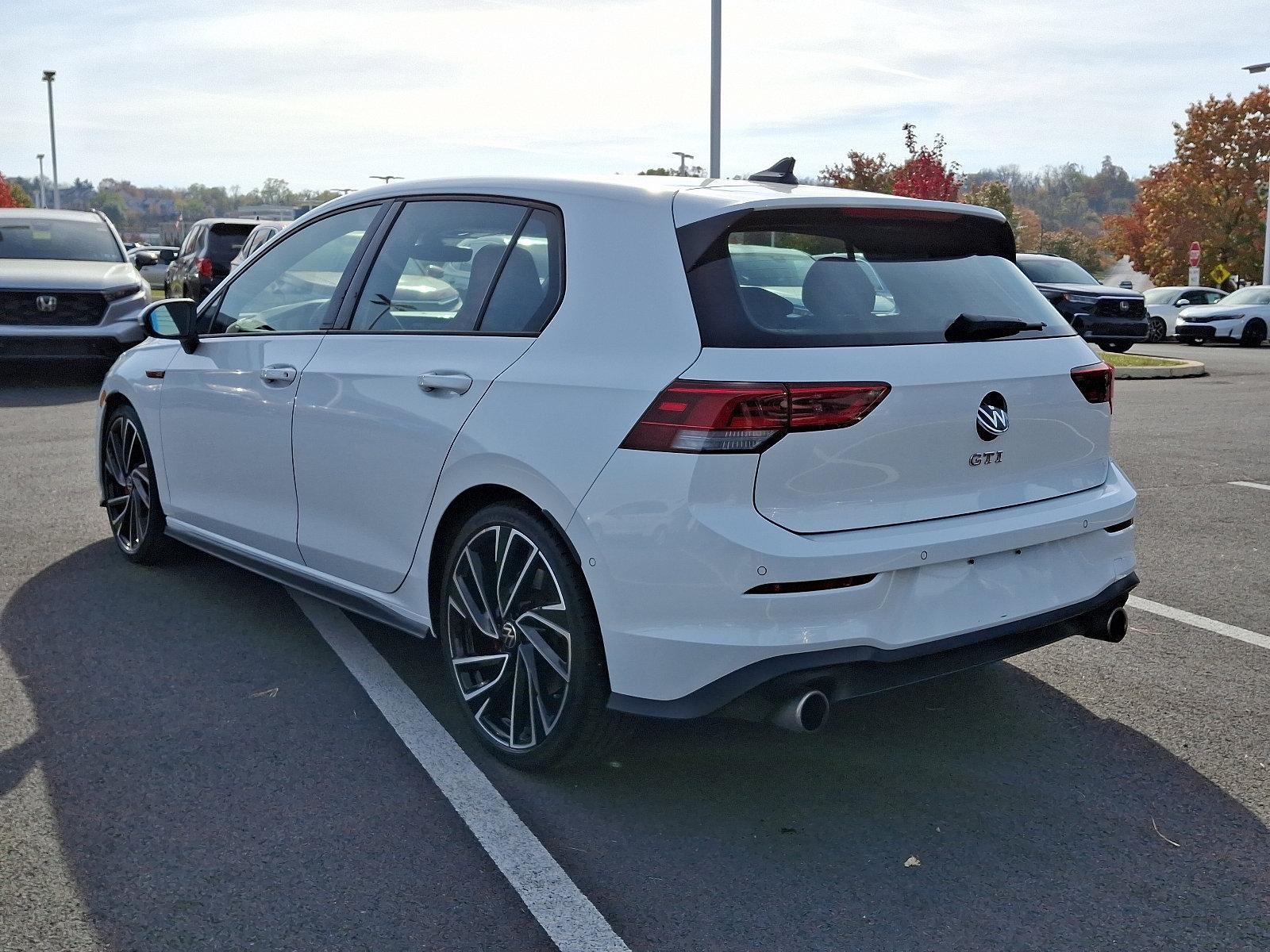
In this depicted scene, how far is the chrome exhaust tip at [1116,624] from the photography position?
391 centimetres

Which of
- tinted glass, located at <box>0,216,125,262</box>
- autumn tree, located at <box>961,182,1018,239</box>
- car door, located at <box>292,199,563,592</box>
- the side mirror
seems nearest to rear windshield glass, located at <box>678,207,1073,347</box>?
car door, located at <box>292,199,563,592</box>

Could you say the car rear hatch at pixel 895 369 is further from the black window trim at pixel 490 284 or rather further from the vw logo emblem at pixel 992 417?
the black window trim at pixel 490 284

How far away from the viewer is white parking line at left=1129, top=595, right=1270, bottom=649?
5.13m

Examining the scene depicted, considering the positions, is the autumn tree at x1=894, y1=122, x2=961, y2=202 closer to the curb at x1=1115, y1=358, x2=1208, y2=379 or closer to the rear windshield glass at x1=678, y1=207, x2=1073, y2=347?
the curb at x1=1115, y1=358, x2=1208, y2=379

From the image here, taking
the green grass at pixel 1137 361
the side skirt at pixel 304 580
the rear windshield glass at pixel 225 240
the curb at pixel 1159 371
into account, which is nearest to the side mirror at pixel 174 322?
the side skirt at pixel 304 580

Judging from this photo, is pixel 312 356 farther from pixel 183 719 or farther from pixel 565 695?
pixel 565 695

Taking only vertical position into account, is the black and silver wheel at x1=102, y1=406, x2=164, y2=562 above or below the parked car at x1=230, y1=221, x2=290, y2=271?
below

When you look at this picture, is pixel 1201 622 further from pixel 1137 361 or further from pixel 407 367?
pixel 1137 361

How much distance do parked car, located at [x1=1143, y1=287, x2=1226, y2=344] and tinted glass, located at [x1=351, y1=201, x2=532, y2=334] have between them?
30.8 metres

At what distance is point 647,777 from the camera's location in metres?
3.81

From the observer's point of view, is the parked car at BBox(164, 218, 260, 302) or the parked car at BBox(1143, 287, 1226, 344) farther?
the parked car at BBox(1143, 287, 1226, 344)

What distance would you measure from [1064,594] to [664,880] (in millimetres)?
1446

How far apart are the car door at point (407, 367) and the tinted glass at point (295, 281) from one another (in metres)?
0.23

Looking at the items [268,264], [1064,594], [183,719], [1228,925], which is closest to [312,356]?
[268,264]
